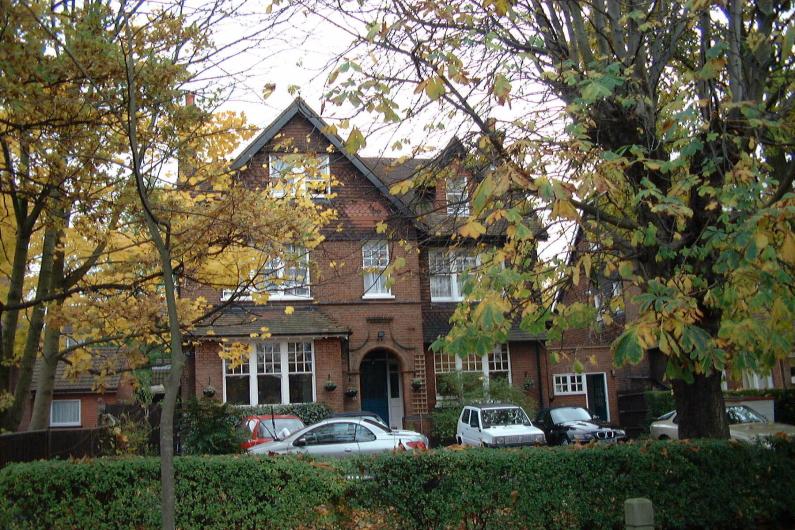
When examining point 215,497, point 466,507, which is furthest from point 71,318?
point 466,507

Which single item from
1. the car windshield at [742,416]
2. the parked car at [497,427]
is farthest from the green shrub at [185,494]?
the car windshield at [742,416]

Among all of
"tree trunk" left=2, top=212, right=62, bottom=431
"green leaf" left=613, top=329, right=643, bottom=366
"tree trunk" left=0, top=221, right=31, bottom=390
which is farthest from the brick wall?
"green leaf" left=613, top=329, right=643, bottom=366

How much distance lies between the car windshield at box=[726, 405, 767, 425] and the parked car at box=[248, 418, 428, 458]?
29.5 feet

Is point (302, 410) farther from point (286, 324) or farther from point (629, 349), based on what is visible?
point (629, 349)

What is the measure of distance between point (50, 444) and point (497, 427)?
39.4ft

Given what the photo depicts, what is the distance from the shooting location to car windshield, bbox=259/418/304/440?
19734 mm

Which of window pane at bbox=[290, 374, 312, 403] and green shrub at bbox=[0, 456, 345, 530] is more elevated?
window pane at bbox=[290, 374, 312, 403]

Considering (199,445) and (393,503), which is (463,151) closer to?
(393,503)

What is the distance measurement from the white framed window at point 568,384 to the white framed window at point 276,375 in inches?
401

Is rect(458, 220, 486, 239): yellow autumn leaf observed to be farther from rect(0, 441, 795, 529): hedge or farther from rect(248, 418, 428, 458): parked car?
rect(248, 418, 428, 458): parked car

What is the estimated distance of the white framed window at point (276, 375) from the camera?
25.5 meters

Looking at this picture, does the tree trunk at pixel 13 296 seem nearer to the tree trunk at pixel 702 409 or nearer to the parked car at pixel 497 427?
the tree trunk at pixel 702 409

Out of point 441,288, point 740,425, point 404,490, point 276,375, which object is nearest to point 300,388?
point 276,375

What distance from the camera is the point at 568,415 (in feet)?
83.3
